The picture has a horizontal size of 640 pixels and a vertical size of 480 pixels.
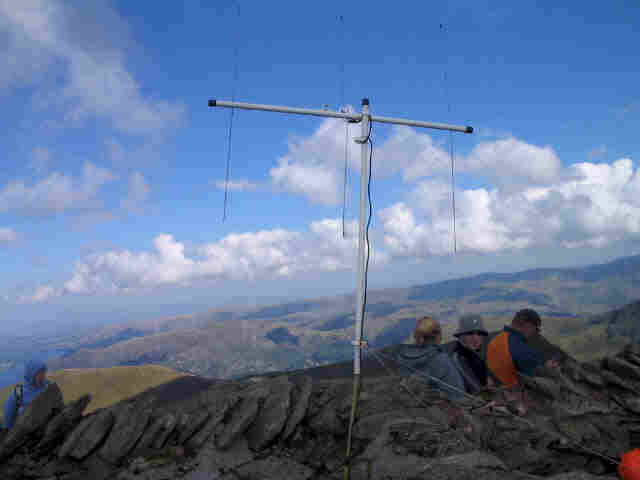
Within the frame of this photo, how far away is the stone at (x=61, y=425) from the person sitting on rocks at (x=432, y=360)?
7626 millimetres

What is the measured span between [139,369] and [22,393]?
35478mm

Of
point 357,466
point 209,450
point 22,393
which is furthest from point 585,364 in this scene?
point 22,393

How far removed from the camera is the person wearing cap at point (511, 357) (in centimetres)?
795

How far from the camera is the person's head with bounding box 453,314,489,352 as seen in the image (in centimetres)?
869

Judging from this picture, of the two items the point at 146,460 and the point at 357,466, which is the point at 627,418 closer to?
the point at 357,466

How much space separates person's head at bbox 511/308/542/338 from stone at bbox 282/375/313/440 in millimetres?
5301

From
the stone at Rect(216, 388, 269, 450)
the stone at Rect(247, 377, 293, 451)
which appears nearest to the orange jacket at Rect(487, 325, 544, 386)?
the stone at Rect(247, 377, 293, 451)

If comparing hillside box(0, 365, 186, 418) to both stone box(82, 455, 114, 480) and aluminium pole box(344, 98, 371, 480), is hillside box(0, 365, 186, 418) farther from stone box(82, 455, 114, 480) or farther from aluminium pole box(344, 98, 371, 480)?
aluminium pole box(344, 98, 371, 480)

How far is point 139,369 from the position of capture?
4028cm

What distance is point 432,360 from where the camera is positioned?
26.0ft

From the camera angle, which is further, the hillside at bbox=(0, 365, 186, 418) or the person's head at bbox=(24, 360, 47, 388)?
the hillside at bbox=(0, 365, 186, 418)

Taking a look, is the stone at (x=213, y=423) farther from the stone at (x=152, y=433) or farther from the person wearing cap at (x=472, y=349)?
the person wearing cap at (x=472, y=349)

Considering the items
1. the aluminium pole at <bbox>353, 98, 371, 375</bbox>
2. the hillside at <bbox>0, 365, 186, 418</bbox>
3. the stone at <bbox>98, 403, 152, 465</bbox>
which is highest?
the aluminium pole at <bbox>353, 98, 371, 375</bbox>

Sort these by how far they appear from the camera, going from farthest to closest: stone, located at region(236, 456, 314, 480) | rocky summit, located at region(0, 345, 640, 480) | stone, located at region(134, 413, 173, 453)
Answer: stone, located at region(134, 413, 173, 453) < stone, located at region(236, 456, 314, 480) < rocky summit, located at region(0, 345, 640, 480)
